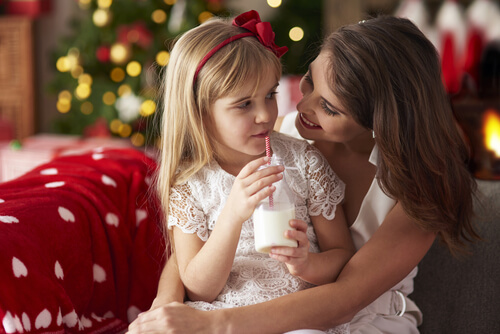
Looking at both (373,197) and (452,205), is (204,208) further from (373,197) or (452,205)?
(452,205)

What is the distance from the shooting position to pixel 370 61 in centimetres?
137

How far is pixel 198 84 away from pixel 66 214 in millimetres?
512

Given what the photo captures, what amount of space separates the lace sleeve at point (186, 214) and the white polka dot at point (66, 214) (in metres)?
0.28

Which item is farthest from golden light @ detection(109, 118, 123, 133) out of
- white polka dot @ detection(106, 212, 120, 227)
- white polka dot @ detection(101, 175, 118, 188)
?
white polka dot @ detection(106, 212, 120, 227)

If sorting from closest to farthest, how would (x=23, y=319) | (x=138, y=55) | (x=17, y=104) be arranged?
(x=23, y=319)
(x=138, y=55)
(x=17, y=104)

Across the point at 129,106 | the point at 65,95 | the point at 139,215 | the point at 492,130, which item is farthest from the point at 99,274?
the point at 65,95

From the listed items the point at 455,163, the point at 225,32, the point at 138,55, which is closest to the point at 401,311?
the point at 455,163

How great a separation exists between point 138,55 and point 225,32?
2.76 m

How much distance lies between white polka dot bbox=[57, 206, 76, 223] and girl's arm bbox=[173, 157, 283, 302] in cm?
29

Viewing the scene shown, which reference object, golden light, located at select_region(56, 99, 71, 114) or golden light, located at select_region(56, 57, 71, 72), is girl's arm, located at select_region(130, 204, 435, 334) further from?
golden light, located at select_region(56, 99, 71, 114)

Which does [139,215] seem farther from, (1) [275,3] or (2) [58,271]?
(1) [275,3]

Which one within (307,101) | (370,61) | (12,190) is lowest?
(12,190)

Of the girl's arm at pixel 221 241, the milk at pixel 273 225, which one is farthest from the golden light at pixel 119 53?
the milk at pixel 273 225

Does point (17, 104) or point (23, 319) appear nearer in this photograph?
point (23, 319)
